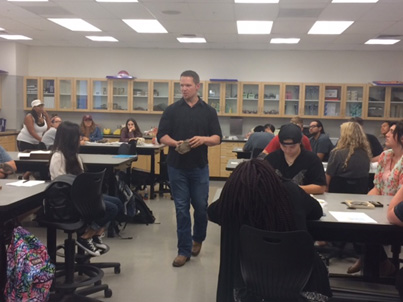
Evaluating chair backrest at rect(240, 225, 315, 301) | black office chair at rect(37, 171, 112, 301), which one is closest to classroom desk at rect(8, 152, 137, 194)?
black office chair at rect(37, 171, 112, 301)

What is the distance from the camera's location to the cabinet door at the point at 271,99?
9336 mm

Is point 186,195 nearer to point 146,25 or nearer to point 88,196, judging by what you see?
point 88,196

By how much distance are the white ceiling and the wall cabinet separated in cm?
94

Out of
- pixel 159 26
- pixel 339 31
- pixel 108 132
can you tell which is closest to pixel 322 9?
pixel 339 31

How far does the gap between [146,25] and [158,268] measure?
484cm

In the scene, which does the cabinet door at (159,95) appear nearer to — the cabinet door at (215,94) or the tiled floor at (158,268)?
the cabinet door at (215,94)

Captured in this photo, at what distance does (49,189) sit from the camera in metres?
2.82

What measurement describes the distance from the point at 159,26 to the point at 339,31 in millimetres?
3191

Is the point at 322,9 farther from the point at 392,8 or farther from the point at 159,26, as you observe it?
the point at 159,26

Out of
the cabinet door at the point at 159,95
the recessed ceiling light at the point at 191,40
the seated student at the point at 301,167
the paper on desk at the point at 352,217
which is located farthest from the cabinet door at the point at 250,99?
the paper on desk at the point at 352,217

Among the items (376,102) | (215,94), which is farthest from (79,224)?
(376,102)

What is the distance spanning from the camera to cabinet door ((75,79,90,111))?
9.59 metres

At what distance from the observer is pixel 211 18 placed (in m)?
6.57

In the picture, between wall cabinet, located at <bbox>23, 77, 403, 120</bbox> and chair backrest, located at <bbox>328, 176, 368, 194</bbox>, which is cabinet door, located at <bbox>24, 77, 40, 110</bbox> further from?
chair backrest, located at <bbox>328, 176, 368, 194</bbox>
